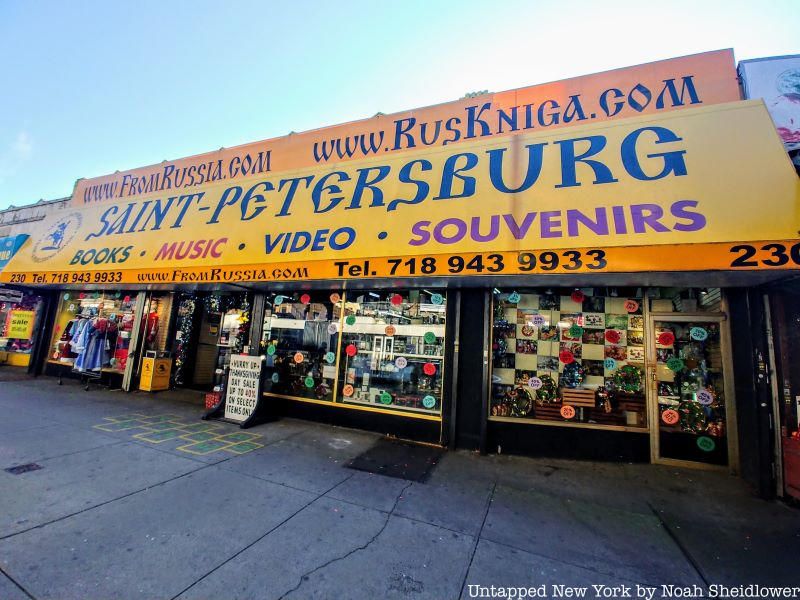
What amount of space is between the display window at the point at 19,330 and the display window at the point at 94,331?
1.61 m

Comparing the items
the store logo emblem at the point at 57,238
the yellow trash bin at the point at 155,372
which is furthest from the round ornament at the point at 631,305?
the store logo emblem at the point at 57,238

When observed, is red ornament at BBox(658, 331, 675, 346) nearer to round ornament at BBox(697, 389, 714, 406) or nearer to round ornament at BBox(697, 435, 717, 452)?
round ornament at BBox(697, 389, 714, 406)

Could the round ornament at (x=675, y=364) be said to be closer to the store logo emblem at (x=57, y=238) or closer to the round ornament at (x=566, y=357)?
the round ornament at (x=566, y=357)

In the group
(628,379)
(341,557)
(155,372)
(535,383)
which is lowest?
(341,557)

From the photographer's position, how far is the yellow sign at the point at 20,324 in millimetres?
11516

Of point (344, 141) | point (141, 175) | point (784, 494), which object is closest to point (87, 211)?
point (141, 175)

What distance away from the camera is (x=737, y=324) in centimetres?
487

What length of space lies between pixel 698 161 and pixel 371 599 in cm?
553

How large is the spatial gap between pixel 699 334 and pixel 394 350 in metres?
4.84

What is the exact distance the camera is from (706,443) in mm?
5133

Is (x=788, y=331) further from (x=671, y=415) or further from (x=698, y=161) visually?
(x=698, y=161)

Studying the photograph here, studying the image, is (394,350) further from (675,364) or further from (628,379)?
(675,364)

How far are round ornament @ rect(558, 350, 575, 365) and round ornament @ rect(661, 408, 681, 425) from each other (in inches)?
57.3

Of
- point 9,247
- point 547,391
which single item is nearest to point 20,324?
point 9,247
